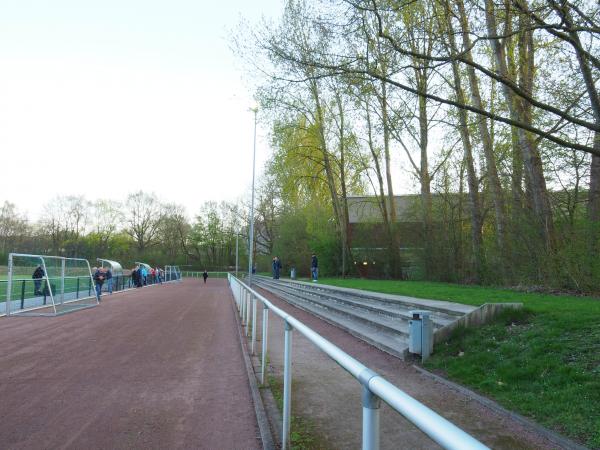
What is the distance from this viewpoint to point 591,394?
4645 mm

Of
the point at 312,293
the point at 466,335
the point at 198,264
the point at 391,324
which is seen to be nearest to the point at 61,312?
the point at 312,293

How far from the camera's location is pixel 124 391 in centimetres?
552

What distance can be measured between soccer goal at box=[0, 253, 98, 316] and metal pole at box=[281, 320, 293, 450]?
38.5ft

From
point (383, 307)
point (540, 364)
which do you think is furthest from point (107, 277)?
point (540, 364)

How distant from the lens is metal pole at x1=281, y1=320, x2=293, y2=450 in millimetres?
3656

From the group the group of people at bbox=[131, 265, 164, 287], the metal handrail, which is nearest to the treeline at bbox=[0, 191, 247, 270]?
the group of people at bbox=[131, 265, 164, 287]

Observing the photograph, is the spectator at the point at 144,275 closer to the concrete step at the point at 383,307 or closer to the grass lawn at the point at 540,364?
the concrete step at the point at 383,307

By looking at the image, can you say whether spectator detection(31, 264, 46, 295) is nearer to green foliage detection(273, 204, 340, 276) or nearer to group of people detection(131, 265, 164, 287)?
green foliage detection(273, 204, 340, 276)

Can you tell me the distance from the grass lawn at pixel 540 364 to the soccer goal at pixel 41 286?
12055mm

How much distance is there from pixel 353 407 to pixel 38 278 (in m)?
14.9

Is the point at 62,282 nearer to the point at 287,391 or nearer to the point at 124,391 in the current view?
the point at 124,391

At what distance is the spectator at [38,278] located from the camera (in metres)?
15.4

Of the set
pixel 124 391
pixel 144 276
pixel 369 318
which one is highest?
pixel 144 276

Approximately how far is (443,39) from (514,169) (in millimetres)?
8425
